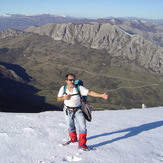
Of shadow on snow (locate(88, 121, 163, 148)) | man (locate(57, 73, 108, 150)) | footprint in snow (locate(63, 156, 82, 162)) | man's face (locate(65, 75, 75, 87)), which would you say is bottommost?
shadow on snow (locate(88, 121, 163, 148))

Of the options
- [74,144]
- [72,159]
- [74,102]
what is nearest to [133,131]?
[74,144]

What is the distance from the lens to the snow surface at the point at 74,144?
723 cm

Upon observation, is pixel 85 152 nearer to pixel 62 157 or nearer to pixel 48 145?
pixel 62 157

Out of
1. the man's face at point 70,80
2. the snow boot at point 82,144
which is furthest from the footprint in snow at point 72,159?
the man's face at point 70,80

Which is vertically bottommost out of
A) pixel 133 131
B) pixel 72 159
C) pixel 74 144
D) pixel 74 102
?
pixel 133 131

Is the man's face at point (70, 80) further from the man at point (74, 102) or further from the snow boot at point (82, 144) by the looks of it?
the snow boot at point (82, 144)

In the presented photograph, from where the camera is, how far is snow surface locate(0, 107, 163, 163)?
23.7 feet

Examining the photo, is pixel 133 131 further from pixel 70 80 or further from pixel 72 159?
pixel 70 80

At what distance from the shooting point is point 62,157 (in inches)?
284

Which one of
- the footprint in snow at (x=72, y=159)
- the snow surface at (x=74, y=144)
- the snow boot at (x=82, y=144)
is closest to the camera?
the footprint in snow at (x=72, y=159)

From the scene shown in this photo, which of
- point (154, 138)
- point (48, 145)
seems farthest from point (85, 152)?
point (154, 138)

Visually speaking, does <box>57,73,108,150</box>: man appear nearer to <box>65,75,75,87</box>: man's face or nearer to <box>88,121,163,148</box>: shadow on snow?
<box>65,75,75,87</box>: man's face

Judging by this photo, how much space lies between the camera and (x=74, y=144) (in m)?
8.51

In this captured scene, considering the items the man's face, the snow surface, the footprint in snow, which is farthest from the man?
the footprint in snow
